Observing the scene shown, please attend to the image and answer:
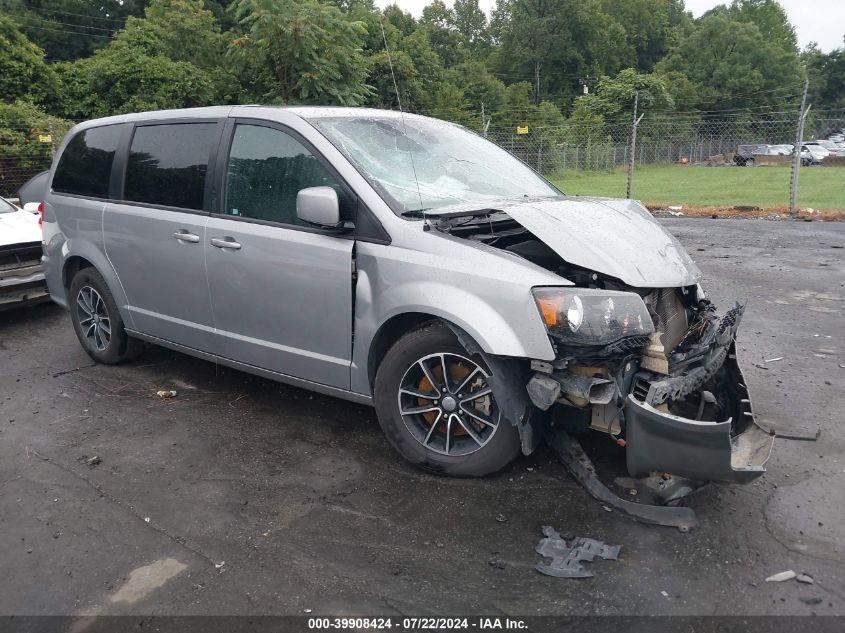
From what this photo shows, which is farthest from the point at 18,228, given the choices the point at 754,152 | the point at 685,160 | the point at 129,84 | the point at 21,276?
the point at 754,152

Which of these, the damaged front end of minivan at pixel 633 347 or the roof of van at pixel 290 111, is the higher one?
the roof of van at pixel 290 111

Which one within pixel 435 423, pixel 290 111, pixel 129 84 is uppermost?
pixel 129 84

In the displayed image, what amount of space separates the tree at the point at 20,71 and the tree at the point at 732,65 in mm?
48120

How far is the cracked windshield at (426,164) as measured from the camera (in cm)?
389

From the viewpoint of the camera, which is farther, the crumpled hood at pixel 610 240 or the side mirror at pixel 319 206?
the side mirror at pixel 319 206

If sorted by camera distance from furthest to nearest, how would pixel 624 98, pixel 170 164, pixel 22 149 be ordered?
pixel 624 98
pixel 22 149
pixel 170 164

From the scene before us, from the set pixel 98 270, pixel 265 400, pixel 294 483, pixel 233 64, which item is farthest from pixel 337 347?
pixel 233 64

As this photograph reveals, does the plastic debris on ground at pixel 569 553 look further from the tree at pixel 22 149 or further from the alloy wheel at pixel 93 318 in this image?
the tree at pixel 22 149

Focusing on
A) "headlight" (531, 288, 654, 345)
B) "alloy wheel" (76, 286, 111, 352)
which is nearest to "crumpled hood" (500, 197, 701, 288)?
"headlight" (531, 288, 654, 345)

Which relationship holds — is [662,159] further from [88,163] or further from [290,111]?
[290,111]

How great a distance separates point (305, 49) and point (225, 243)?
9602 mm

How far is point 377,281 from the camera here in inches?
144

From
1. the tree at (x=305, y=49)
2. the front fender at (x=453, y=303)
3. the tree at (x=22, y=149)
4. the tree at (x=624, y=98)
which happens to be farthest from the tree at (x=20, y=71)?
the tree at (x=624, y=98)

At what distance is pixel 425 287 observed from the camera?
348cm
